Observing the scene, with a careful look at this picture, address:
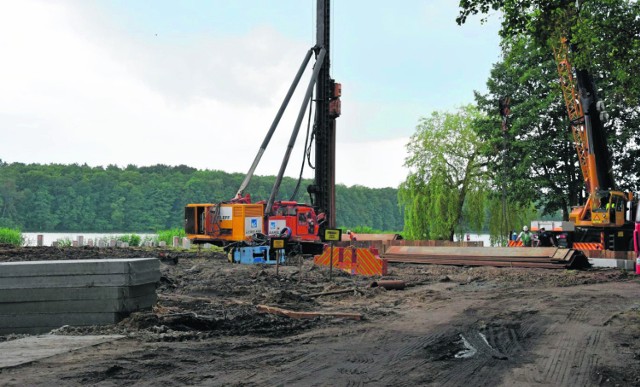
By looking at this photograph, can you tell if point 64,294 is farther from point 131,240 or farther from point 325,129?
point 131,240

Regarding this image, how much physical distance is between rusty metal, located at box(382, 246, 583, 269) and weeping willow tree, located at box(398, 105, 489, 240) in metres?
18.3

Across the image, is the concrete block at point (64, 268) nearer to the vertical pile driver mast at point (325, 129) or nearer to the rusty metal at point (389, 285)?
A: the rusty metal at point (389, 285)

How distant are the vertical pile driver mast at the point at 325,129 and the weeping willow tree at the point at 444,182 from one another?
20.5 metres

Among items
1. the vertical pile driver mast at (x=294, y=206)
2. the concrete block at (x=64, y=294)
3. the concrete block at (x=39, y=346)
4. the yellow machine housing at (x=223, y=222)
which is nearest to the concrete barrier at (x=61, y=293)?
the concrete block at (x=64, y=294)

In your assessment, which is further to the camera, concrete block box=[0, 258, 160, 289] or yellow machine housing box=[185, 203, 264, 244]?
yellow machine housing box=[185, 203, 264, 244]

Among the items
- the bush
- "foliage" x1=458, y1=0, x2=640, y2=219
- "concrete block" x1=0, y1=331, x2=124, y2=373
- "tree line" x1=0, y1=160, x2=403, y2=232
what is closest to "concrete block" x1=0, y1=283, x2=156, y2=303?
"concrete block" x1=0, y1=331, x2=124, y2=373

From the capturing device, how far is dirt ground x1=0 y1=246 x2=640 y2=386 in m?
7.04

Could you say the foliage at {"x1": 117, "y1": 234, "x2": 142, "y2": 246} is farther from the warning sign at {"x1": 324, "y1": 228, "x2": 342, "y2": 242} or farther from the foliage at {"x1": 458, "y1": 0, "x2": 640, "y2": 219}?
the warning sign at {"x1": 324, "y1": 228, "x2": 342, "y2": 242}

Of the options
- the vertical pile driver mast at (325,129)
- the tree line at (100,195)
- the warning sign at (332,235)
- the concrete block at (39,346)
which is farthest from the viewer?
the tree line at (100,195)

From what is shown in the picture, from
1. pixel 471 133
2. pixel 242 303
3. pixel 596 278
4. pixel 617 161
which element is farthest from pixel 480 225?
pixel 242 303

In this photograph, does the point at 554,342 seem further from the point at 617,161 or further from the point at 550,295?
the point at 617,161

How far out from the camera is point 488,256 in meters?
27.3

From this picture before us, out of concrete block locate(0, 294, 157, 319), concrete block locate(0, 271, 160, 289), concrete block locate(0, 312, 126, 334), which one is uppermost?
concrete block locate(0, 271, 160, 289)

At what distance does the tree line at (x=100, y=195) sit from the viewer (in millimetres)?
72562
